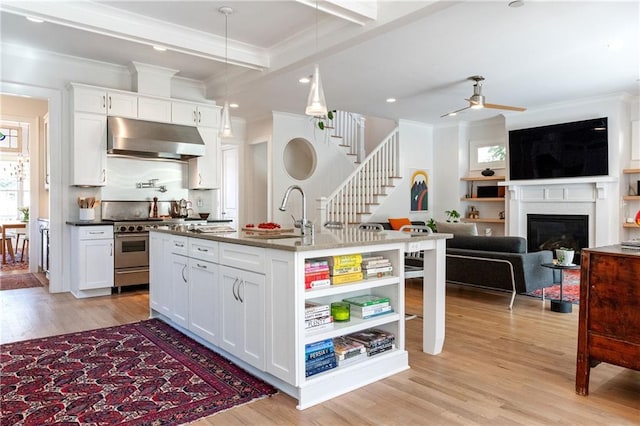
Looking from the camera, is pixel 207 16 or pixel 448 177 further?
pixel 448 177

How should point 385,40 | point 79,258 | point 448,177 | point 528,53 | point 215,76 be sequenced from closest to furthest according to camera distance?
1. point 385,40
2. point 528,53
3. point 79,258
4. point 215,76
5. point 448,177

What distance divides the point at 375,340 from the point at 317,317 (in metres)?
0.53

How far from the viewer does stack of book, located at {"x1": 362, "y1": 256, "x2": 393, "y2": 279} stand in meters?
2.86

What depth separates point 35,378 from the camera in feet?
9.21

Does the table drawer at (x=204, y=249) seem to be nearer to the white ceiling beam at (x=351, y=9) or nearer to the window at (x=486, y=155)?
the white ceiling beam at (x=351, y=9)

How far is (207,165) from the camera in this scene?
21.8 feet

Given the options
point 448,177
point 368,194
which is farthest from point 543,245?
point 368,194

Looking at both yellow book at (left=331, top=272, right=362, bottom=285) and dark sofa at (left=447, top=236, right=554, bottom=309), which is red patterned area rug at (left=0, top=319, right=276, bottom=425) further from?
dark sofa at (left=447, top=236, right=554, bottom=309)

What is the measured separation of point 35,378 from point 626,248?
387cm

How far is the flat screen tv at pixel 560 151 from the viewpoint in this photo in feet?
22.9

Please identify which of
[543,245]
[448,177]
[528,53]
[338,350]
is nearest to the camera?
[338,350]

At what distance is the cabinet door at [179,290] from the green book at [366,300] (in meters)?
1.40

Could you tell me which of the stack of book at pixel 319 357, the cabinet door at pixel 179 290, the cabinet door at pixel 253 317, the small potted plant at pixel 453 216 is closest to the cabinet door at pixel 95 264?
the cabinet door at pixel 179 290

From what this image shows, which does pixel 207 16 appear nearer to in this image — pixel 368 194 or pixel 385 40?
pixel 385 40
